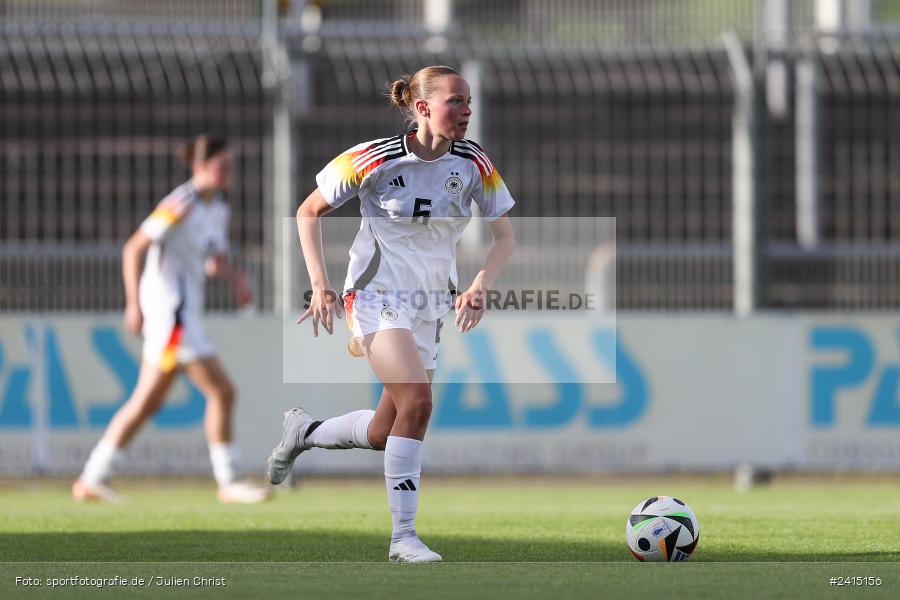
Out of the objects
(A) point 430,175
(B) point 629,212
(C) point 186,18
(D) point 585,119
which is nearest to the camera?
(A) point 430,175

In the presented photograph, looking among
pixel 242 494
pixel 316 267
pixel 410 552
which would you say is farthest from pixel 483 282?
pixel 242 494

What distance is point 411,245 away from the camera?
6895 mm

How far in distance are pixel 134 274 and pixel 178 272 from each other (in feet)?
1.08

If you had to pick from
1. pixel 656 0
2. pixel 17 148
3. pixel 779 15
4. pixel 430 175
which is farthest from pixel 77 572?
A: pixel 656 0

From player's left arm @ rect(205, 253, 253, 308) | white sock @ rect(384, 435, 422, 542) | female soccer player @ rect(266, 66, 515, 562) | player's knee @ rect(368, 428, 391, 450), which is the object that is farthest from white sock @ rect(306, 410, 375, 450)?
player's left arm @ rect(205, 253, 253, 308)

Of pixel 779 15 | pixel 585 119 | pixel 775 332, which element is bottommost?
pixel 775 332

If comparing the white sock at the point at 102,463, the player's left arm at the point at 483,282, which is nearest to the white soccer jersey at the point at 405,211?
the player's left arm at the point at 483,282

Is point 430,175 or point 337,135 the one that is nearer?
point 430,175

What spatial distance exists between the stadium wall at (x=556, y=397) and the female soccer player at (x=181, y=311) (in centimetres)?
94

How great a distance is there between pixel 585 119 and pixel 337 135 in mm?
2160

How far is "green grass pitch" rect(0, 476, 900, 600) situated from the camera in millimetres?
5715

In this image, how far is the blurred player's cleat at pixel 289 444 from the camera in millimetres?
7566

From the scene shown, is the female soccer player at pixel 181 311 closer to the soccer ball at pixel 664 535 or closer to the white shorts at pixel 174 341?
the white shorts at pixel 174 341

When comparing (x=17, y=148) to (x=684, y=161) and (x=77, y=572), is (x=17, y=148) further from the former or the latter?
(x=77, y=572)
